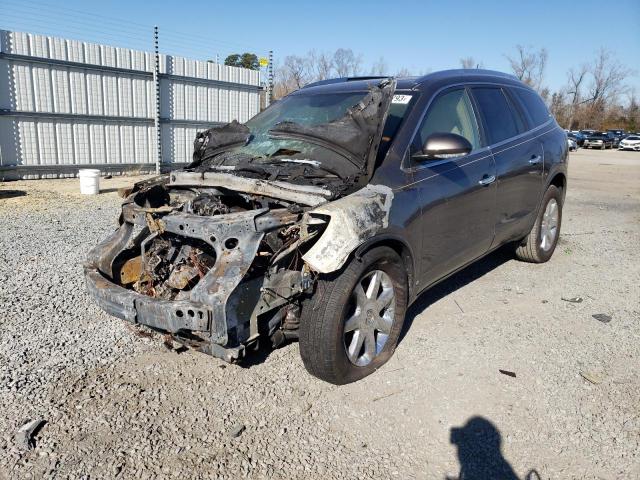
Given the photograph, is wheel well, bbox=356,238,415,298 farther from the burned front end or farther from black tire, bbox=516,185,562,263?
black tire, bbox=516,185,562,263

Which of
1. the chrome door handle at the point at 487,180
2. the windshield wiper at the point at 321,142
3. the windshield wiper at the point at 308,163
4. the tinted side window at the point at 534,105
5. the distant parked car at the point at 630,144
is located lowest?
the chrome door handle at the point at 487,180

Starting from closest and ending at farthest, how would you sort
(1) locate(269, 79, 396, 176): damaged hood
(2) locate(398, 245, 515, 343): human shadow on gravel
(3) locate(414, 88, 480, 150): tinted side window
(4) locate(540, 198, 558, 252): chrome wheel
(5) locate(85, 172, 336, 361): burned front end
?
(5) locate(85, 172, 336, 361): burned front end, (1) locate(269, 79, 396, 176): damaged hood, (3) locate(414, 88, 480, 150): tinted side window, (2) locate(398, 245, 515, 343): human shadow on gravel, (4) locate(540, 198, 558, 252): chrome wheel

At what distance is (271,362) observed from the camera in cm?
366

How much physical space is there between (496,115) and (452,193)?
132cm

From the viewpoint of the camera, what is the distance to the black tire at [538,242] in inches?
225

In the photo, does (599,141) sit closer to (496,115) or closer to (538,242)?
(538,242)

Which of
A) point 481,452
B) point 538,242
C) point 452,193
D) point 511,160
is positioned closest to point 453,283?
point 538,242

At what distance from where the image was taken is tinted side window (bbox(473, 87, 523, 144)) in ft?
15.0

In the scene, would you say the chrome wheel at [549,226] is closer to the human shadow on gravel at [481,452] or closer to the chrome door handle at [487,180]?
the chrome door handle at [487,180]

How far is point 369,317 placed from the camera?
3406 millimetres

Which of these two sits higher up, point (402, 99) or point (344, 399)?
point (402, 99)

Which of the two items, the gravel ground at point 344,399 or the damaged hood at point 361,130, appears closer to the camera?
the gravel ground at point 344,399

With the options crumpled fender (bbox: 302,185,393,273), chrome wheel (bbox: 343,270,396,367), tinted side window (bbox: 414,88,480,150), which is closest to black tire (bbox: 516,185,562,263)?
tinted side window (bbox: 414,88,480,150)

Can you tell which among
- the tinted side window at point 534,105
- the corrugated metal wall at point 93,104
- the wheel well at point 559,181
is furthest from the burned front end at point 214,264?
the corrugated metal wall at point 93,104
